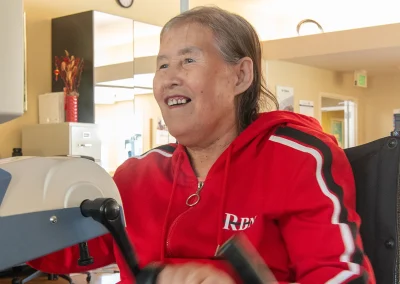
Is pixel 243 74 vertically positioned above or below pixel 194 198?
above

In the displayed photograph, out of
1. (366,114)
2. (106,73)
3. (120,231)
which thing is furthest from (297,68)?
(120,231)

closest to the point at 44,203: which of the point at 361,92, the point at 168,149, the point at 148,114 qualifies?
the point at 168,149

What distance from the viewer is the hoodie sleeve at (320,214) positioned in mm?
935

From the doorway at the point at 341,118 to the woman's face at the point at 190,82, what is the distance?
21.7 feet

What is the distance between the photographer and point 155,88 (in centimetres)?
117

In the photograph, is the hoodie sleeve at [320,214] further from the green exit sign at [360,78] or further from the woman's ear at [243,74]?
the green exit sign at [360,78]

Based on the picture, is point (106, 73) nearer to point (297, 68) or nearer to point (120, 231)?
point (297, 68)

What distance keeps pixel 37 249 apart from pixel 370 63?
22.2 feet

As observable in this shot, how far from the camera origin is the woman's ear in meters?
1.23

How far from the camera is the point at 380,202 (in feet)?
3.61

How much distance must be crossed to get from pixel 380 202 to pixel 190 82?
1.48 ft

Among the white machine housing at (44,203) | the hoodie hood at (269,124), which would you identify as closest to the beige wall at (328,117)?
the hoodie hood at (269,124)

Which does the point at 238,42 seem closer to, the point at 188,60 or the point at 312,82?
the point at 188,60

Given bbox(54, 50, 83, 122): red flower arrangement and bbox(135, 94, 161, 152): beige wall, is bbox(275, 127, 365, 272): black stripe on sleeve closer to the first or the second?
bbox(54, 50, 83, 122): red flower arrangement
